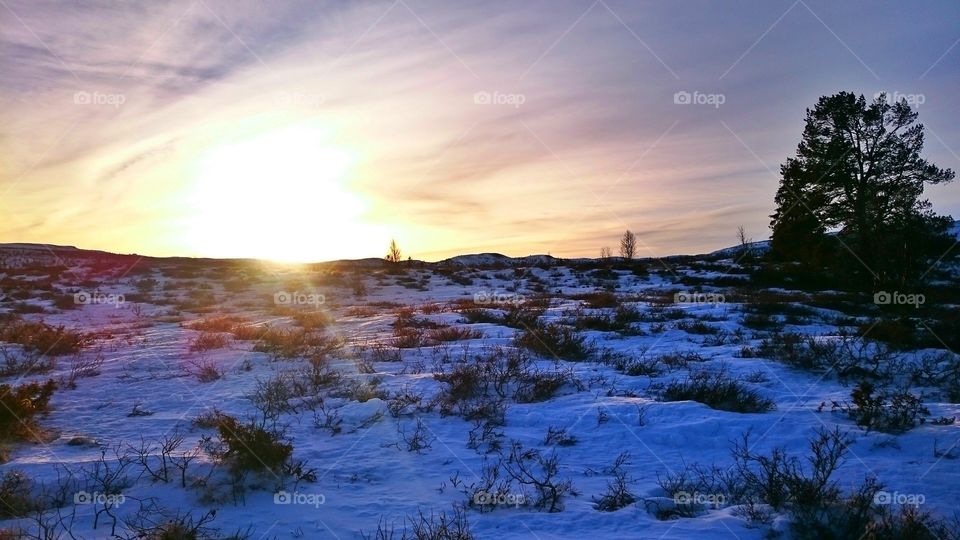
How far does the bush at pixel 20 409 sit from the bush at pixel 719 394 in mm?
6651

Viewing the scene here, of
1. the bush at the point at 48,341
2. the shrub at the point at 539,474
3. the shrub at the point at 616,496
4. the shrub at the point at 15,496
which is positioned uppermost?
the bush at the point at 48,341

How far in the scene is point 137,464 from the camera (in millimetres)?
4324

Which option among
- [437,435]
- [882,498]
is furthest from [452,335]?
[882,498]

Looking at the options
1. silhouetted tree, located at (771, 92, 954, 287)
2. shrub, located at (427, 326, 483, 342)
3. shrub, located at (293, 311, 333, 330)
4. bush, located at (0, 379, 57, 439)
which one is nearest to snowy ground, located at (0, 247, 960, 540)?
bush, located at (0, 379, 57, 439)

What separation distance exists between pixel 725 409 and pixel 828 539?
3.00m

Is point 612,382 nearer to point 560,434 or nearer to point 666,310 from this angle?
point 560,434

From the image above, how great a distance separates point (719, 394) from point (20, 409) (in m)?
7.31

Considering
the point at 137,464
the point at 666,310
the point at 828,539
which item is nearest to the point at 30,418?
the point at 137,464

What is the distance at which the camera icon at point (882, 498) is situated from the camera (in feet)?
11.7

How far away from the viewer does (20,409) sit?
5316mm

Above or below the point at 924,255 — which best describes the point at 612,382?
below

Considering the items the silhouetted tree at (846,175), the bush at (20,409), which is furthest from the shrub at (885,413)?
the silhouetted tree at (846,175)

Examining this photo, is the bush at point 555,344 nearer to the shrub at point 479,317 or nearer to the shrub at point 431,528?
the shrub at point 479,317

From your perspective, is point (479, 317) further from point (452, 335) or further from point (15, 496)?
point (15, 496)
